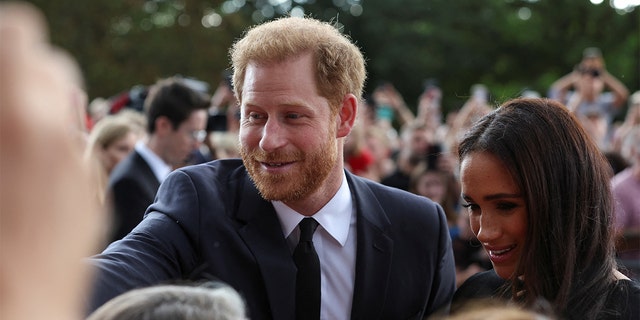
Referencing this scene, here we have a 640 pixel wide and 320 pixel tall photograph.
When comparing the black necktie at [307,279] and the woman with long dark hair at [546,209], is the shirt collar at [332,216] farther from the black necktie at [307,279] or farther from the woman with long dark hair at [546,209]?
the woman with long dark hair at [546,209]

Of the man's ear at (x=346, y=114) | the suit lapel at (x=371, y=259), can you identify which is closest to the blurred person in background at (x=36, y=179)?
the suit lapel at (x=371, y=259)

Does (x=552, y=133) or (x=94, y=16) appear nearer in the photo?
(x=552, y=133)

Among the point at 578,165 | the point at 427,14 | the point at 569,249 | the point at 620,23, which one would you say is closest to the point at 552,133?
the point at 578,165

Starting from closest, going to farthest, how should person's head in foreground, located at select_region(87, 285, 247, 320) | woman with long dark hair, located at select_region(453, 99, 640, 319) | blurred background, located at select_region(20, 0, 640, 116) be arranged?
person's head in foreground, located at select_region(87, 285, 247, 320), woman with long dark hair, located at select_region(453, 99, 640, 319), blurred background, located at select_region(20, 0, 640, 116)

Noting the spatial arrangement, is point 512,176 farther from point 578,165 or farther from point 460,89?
point 460,89

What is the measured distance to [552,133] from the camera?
299cm

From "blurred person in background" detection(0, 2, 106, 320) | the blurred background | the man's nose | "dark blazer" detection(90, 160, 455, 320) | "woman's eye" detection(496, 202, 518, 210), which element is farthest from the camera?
the blurred background

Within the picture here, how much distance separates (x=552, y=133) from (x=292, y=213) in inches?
42.1

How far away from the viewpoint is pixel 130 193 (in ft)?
19.7

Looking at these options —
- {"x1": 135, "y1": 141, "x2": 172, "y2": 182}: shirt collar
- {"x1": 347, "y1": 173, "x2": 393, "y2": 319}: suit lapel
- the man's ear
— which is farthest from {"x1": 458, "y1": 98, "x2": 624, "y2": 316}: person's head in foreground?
{"x1": 135, "y1": 141, "x2": 172, "y2": 182}: shirt collar

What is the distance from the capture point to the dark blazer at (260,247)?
10.8 feet

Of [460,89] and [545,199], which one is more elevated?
[545,199]

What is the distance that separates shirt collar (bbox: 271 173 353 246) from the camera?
3.55m

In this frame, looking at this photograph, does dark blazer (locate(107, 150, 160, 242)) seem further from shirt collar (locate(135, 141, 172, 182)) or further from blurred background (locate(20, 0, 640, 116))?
blurred background (locate(20, 0, 640, 116))
